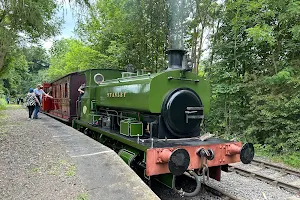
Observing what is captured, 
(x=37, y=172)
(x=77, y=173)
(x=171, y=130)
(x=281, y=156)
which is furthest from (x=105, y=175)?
(x=281, y=156)

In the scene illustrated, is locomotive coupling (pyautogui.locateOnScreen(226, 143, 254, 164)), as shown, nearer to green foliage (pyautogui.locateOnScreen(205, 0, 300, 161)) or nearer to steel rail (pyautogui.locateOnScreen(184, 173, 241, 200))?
steel rail (pyautogui.locateOnScreen(184, 173, 241, 200))

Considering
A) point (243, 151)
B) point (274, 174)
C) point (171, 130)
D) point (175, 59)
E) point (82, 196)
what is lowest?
point (274, 174)

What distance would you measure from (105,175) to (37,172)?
1.07m

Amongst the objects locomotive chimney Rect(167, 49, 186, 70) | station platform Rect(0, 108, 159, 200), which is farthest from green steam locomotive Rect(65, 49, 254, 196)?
station platform Rect(0, 108, 159, 200)

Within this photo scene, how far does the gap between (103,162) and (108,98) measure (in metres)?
2.38

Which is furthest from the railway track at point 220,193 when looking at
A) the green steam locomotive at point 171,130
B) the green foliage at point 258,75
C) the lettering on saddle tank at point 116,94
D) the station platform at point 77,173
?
the green foliage at point 258,75

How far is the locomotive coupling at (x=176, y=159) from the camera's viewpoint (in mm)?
3797

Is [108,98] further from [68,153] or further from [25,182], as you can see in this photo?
[25,182]

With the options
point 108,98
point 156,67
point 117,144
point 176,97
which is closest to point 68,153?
point 117,144

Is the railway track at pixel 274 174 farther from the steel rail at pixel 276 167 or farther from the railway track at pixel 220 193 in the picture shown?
the railway track at pixel 220 193

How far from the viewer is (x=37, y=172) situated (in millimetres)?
3799

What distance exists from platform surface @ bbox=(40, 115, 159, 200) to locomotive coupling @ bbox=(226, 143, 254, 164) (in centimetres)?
196

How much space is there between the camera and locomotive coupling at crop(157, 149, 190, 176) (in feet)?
12.5

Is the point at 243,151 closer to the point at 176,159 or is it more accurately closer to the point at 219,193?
the point at 219,193
